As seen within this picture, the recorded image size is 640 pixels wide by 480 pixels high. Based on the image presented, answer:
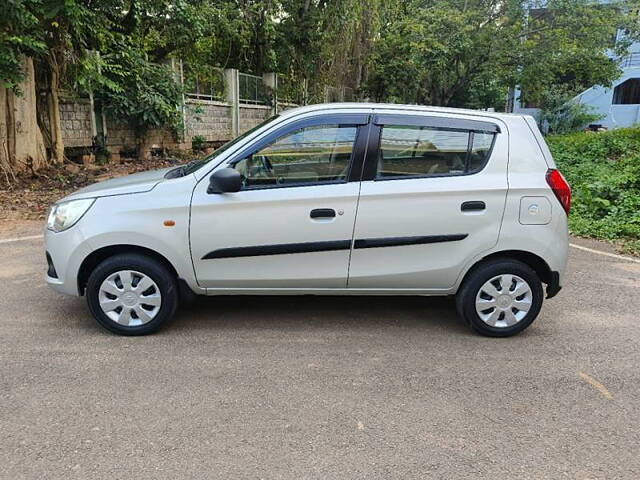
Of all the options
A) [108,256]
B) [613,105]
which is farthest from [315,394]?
[613,105]

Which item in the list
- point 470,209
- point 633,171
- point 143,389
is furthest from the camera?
point 633,171

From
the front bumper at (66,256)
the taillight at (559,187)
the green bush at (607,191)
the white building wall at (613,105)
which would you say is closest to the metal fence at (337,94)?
the white building wall at (613,105)

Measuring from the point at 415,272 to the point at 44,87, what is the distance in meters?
10.2

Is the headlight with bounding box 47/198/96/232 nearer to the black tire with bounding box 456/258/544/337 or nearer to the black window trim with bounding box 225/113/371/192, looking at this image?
the black window trim with bounding box 225/113/371/192

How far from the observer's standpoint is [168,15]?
12500 mm

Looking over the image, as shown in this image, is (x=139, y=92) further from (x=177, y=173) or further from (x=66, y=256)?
(x=66, y=256)

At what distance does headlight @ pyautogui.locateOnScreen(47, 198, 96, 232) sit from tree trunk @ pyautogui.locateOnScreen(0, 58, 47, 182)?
270 inches

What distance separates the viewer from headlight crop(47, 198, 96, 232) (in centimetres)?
380

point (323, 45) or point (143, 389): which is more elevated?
point (323, 45)

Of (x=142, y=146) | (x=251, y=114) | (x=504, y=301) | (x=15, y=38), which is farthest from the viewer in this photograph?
→ (x=251, y=114)

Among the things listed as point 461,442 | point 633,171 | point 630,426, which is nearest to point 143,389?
point 461,442

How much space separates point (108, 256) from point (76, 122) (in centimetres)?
947

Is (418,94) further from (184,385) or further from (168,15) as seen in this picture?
(184,385)

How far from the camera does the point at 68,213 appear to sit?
3836 millimetres
